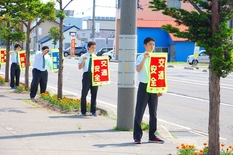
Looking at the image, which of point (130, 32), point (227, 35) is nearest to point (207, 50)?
point (227, 35)

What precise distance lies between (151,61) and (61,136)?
2164 mm

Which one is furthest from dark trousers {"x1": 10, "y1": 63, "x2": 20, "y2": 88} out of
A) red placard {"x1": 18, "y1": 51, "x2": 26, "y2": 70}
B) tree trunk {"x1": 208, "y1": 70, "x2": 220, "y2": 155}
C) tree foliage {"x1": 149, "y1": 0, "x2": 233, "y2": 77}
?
tree trunk {"x1": 208, "y1": 70, "x2": 220, "y2": 155}

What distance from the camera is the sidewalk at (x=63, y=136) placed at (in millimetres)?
8758

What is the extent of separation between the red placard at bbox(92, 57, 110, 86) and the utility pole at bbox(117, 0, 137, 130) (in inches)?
99.2

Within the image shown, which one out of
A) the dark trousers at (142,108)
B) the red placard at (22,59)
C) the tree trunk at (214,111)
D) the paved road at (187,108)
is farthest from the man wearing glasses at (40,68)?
the tree trunk at (214,111)

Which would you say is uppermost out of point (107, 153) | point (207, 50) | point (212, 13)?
point (212, 13)

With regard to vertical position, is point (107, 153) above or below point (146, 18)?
below

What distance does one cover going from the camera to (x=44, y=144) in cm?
919

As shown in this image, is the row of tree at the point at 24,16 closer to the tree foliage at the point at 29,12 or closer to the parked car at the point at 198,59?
the tree foliage at the point at 29,12

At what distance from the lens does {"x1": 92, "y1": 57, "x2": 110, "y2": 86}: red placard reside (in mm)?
13469

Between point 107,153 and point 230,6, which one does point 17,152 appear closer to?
point 107,153

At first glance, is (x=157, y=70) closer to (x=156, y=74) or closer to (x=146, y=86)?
(x=156, y=74)

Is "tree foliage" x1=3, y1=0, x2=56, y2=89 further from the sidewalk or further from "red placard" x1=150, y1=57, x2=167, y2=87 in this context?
"red placard" x1=150, y1=57, x2=167, y2=87

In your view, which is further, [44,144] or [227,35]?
[44,144]
